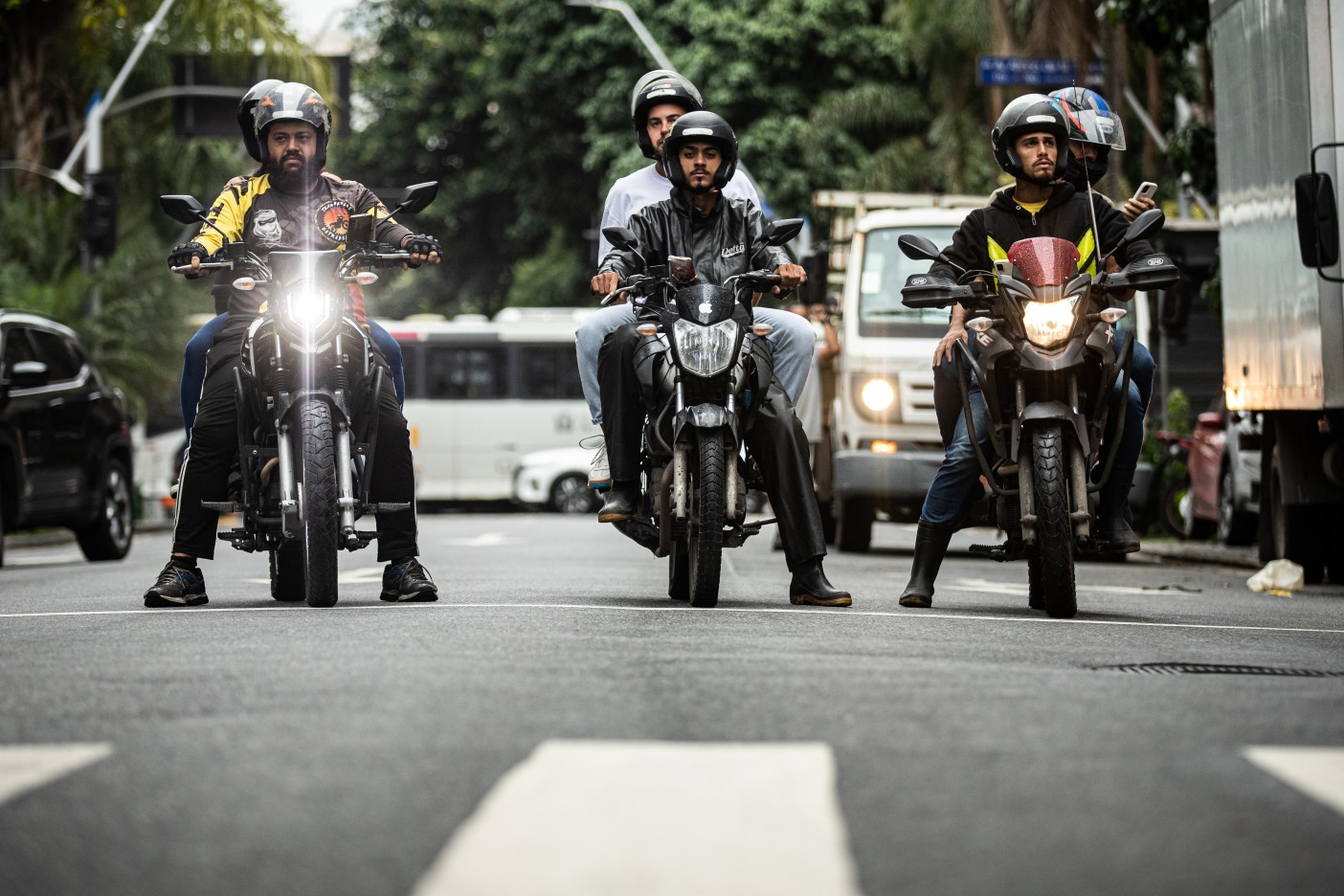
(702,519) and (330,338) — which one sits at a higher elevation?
(330,338)

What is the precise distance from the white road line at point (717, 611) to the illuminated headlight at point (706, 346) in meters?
0.89

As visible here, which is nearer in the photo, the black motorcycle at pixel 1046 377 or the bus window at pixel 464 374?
the black motorcycle at pixel 1046 377

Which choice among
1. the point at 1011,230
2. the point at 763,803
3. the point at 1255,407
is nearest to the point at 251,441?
the point at 1011,230

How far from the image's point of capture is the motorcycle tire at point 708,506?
7.77m

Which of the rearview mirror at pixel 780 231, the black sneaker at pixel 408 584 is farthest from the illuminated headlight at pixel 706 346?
the black sneaker at pixel 408 584

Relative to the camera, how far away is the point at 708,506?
777 cm

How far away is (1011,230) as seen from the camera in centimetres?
856

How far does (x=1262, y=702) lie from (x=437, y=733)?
1.99 meters

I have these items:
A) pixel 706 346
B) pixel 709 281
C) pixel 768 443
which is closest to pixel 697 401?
pixel 706 346

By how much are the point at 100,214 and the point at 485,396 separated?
1177cm

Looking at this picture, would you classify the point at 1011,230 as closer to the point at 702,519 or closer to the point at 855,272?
the point at 702,519

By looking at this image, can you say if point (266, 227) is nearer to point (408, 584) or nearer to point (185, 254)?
point (185, 254)

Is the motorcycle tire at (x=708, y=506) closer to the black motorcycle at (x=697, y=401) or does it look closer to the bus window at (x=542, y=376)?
the black motorcycle at (x=697, y=401)

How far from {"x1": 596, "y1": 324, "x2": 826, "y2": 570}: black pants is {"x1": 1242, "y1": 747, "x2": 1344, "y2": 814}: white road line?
3938 millimetres
